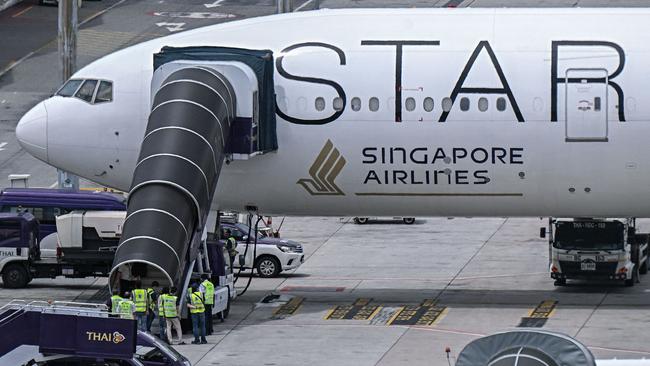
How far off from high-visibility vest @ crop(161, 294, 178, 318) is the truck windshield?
490 inches

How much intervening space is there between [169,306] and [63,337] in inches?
387

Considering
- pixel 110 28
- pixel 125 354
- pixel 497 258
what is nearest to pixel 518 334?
pixel 125 354

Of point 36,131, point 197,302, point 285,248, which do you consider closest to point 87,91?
point 36,131

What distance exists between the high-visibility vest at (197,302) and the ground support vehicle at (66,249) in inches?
317

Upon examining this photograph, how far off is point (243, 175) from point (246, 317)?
3945mm

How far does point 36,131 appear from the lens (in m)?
44.9

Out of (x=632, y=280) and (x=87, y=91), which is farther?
(x=632, y=280)

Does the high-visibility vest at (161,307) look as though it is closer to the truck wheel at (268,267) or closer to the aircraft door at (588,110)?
the truck wheel at (268,267)

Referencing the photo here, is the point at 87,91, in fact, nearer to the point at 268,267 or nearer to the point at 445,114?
the point at 268,267

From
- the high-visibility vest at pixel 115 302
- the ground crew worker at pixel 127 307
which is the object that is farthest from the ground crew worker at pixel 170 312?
the high-visibility vest at pixel 115 302

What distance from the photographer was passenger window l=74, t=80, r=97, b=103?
44.5 meters

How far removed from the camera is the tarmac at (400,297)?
38.8 metres

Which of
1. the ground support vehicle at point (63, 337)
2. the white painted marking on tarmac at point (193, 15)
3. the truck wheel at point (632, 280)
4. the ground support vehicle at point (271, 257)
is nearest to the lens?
→ the ground support vehicle at point (63, 337)

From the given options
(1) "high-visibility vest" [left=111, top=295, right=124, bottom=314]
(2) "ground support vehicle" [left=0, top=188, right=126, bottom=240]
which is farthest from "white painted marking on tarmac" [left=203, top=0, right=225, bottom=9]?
(1) "high-visibility vest" [left=111, top=295, right=124, bottom=314]
